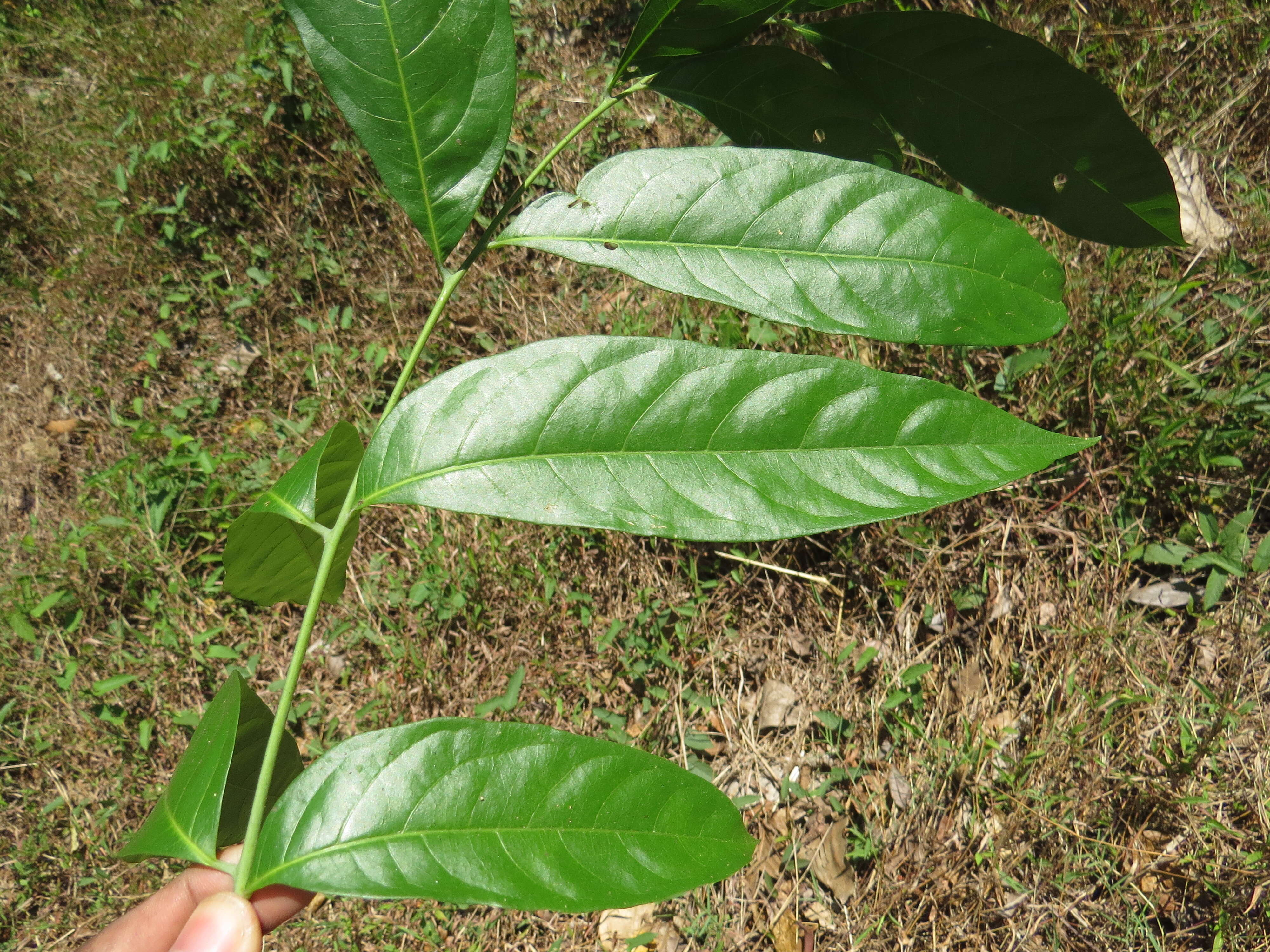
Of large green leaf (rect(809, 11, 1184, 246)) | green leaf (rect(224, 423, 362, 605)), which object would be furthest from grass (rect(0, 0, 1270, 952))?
large green leaf (rect(809, 11, 1184, 246))

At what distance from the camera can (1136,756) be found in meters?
2.22

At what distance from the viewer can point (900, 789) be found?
234cm

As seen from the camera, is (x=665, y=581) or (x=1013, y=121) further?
(x=665, y=581)

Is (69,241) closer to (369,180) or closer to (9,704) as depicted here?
(369,180)

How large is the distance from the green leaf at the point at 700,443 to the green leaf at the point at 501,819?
269 millimetres

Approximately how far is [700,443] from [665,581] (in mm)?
1799

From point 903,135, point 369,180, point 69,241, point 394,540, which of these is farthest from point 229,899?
point 69,241

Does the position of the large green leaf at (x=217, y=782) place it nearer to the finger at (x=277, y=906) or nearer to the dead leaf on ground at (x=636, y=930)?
the finger at (x=277, y=906)

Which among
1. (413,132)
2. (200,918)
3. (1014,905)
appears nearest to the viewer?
(413,132)

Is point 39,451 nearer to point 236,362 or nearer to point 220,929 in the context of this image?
point 236,362

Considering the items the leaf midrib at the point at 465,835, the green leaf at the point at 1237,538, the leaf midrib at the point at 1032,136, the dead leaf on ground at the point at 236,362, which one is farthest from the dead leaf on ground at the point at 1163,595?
the dead leaf on ground at the point at 236,362

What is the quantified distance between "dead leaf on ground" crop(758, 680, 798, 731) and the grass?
2cm

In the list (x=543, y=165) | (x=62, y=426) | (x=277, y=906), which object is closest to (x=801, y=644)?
(x=277, y=906)

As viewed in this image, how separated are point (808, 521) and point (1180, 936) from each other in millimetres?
2284
